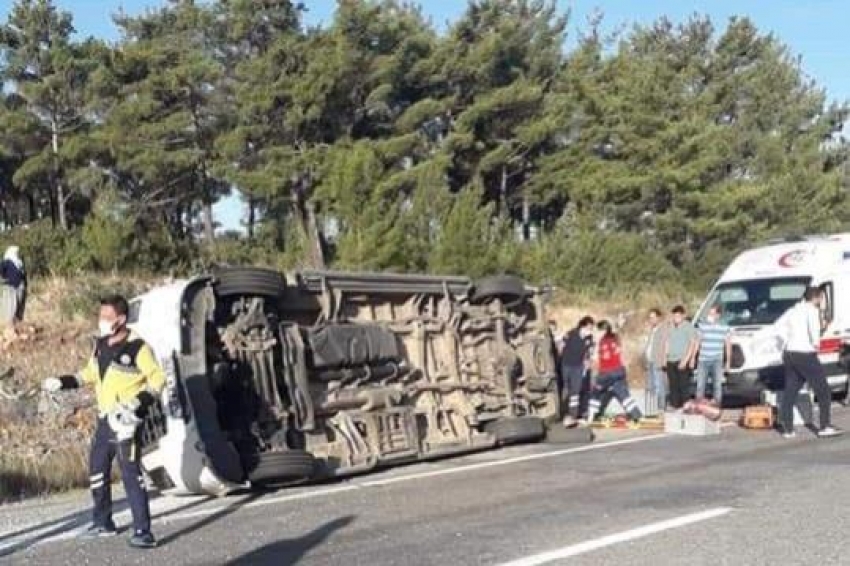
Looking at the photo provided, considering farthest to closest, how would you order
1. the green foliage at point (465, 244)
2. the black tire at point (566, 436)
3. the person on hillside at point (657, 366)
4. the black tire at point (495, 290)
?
the green foliage at point (465, 244), the person on hillside at point (657, 366), the black tire at point (566, 436), the black tire at point (495, 290)

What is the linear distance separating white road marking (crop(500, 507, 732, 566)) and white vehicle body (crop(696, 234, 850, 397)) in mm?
9053

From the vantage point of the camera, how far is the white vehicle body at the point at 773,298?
18016 millimetres

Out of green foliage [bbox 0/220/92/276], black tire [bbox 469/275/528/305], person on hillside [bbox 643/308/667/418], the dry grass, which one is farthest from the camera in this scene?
green foliage [bbox 0/220/92/276]

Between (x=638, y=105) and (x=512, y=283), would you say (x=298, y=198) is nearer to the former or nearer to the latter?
(x=638, y=105)

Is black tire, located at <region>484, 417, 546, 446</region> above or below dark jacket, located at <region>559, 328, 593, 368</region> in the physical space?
below

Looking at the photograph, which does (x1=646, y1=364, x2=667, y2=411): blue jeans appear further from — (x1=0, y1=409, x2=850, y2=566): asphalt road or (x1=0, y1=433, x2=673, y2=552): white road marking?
(x1=0, y1=409, x2=850, y2=566): asphalt road

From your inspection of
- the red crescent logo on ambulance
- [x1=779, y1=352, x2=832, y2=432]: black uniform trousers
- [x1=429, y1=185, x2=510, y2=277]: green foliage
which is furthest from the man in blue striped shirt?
[x1=429, y1=185, x2=510, y2=277]: green foliage

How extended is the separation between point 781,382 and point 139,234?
2312cm

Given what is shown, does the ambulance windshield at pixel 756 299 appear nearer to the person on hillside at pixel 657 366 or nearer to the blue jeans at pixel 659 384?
the person on hillside at pixel 657 366

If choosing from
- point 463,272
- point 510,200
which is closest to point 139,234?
point 463,272

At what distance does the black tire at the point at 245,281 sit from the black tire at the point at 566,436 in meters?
4.27

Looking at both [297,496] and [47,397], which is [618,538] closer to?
[297,496]

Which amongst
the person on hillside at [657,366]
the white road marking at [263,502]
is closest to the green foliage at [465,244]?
the person on hillside at [657,366]

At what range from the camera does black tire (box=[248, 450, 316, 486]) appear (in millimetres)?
10844
